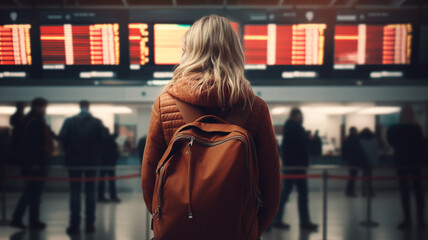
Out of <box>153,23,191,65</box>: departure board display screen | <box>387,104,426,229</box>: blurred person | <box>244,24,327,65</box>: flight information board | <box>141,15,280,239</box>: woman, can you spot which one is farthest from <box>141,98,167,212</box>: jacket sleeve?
<box>387,104,426,229</box>: blurred person

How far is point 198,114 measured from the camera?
1.12 metres

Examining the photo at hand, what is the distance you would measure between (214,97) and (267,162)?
0.36m

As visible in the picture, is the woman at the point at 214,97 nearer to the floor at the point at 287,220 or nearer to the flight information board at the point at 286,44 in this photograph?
the flight information board at the point at 286,44

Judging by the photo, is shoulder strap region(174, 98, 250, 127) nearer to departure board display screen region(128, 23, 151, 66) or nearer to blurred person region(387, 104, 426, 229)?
departure board display screen region(128, 23, 151, 66)

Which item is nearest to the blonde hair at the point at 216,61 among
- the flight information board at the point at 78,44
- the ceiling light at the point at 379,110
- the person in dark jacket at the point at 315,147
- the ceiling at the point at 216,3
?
the flight information board at the point at 78,44

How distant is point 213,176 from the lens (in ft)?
3.25

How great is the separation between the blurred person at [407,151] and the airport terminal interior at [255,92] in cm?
2

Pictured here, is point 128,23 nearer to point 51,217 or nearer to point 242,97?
point 242,97

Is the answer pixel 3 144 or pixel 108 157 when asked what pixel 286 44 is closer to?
pixel 108 157

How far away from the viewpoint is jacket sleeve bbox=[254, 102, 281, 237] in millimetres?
1173

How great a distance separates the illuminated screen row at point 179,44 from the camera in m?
3.20

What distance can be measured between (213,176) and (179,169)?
13 cm

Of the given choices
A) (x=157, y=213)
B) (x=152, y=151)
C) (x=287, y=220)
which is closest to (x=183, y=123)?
(x=152, y=151)

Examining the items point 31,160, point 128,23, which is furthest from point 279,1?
point 31,160
